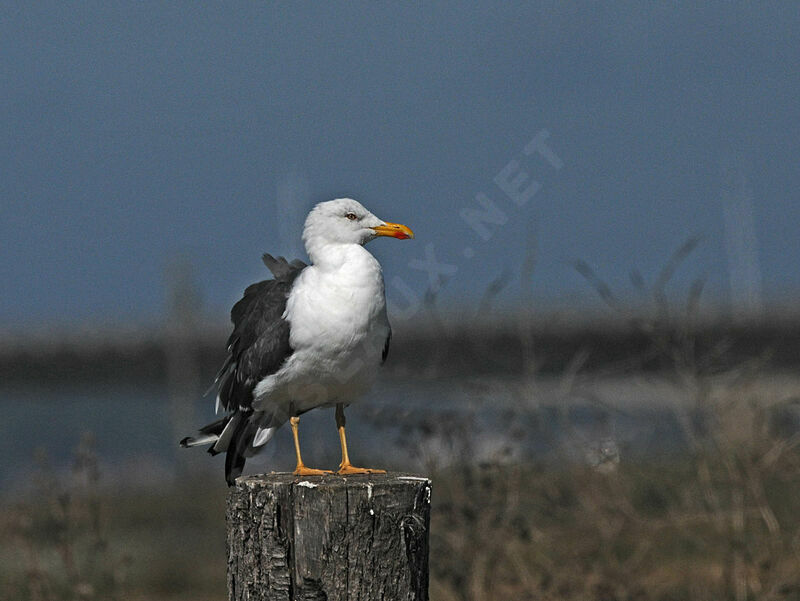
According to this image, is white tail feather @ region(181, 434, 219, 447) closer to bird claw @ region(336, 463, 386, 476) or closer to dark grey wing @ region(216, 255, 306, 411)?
dark grey wing @ region(216, 255, 306, 411)

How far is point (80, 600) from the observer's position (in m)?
6.04

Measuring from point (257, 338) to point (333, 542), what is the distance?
1.42 metres

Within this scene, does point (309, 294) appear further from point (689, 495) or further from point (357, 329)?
point (689, 495)

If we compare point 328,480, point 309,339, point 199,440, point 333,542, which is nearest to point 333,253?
point 309,339

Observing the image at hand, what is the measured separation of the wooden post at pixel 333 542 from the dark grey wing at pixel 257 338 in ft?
3.35

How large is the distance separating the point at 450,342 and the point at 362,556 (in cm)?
286

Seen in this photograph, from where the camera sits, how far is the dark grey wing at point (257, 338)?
5.02 metres

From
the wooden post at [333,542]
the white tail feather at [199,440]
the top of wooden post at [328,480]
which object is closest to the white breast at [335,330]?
the white tail feather at [199,440]

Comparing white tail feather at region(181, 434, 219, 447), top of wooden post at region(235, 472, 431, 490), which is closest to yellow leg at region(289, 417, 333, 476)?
top of wooden post at region(235, 472, 431, 490)

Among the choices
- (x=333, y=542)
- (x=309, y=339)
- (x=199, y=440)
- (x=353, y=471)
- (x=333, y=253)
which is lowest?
(x=333, y=542)

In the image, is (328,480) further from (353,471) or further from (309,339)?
(309,339)

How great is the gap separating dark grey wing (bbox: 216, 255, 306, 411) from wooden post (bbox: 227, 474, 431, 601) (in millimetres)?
1021

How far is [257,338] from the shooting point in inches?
201

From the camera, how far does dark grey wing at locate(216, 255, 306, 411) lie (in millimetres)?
5023
